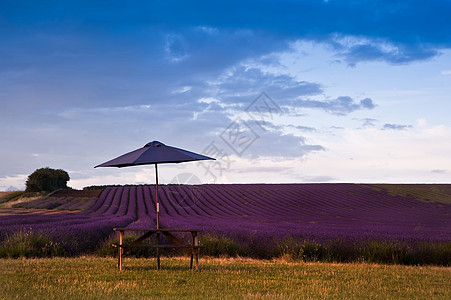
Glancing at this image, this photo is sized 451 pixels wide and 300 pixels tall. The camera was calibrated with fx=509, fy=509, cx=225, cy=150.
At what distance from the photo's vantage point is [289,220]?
21.8 meters

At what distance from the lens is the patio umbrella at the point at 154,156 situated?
9.18 metres

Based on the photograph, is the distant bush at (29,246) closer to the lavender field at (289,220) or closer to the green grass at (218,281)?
the lavender field at (289,220)

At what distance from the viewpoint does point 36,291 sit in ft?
22.8

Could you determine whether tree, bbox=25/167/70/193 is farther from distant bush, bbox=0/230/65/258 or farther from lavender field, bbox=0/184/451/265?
distant bush, bbox=0/230/65/258

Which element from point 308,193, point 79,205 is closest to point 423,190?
point 308,193

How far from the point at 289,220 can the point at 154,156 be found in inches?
525

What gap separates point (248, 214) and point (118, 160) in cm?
1620

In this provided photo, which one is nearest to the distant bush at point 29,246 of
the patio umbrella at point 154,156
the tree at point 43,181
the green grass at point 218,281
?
the green grass at point 218,281

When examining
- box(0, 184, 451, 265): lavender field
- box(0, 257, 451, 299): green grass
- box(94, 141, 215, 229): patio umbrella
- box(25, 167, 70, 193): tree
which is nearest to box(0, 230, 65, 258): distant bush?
box(0, 184, 451, 265): lavender field

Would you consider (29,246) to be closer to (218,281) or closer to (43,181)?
(218,281)

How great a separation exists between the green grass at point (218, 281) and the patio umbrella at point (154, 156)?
167 centimetres

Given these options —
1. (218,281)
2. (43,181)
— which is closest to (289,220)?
(218,281)

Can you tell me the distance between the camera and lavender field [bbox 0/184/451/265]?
11.8 metres

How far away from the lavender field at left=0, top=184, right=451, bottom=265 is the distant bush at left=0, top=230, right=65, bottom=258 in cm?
32
